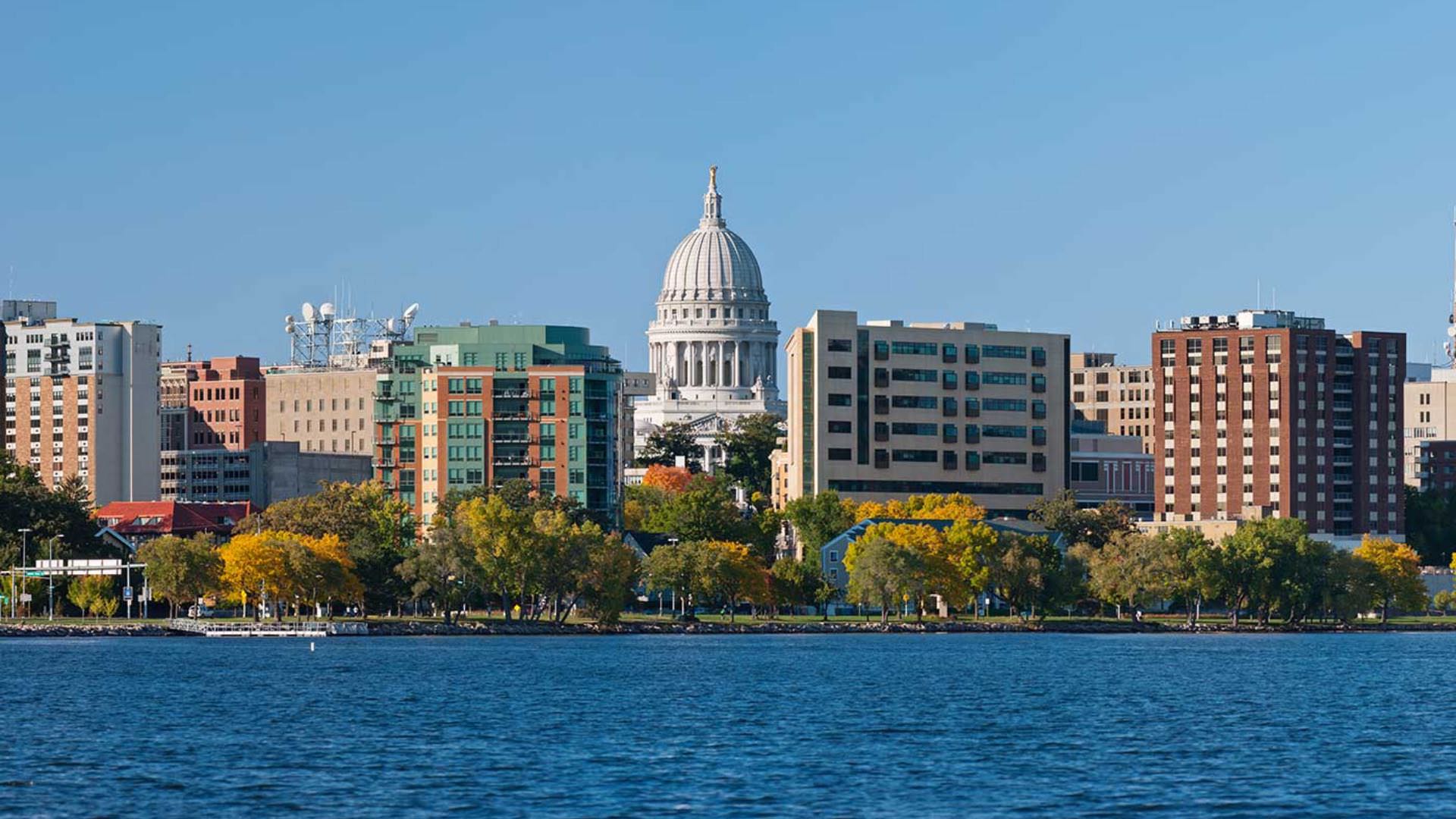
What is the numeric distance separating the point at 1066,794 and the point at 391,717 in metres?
34.4

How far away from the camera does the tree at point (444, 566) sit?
611 feet

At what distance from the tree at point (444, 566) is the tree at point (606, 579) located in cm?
774

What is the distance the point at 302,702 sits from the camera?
368 feet

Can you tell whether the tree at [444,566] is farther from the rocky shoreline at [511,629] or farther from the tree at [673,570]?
the tree at [673,570]

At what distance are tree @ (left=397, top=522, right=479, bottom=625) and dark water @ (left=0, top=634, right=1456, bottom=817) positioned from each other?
88.0ft

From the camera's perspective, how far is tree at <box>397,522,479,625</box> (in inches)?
7338

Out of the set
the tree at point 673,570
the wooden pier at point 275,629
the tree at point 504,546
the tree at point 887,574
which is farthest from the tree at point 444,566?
the tree at point 887,574

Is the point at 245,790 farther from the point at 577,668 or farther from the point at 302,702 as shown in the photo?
the point at 577,668

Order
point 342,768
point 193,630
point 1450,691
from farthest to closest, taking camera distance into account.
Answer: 1. point 193,630
2. point 1450,691
3. point 342,768

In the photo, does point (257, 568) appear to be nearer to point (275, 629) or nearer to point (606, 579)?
point (275, 629)

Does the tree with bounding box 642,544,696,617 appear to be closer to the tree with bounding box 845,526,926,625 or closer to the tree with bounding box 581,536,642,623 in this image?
the tree with bounding box 581,536,642,623

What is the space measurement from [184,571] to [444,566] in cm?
1932

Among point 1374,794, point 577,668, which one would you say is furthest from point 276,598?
point 1374,794

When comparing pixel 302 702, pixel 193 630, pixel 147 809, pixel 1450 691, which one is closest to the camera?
pixel 147 809
